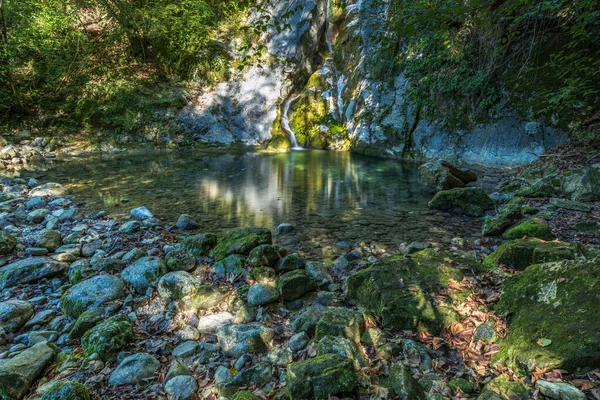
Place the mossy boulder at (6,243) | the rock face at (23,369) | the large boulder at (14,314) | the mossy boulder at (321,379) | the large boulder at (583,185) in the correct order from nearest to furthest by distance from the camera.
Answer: the mossy boulder at (321,379) → the rock face at (23,369) → the large boulder at (14,314) → the mossy boulder at (6,243) → the large boulder at (583,185)

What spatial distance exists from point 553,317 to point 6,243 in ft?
19.2

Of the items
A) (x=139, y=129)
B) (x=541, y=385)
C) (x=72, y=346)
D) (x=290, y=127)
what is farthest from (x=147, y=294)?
(x=290, y=127)

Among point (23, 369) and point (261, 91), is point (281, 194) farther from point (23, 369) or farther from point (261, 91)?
point (261, 91)

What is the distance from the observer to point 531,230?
14.3ft

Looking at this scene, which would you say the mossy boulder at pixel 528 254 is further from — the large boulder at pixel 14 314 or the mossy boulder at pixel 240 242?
the large boulder at pixel 14 314

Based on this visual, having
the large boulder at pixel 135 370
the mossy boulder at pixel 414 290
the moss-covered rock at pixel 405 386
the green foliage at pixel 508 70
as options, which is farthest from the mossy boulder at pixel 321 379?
the green foliage at pixel 508 70

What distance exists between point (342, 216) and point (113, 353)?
4463 mm

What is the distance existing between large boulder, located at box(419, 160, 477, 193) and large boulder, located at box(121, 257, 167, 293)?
6669 millimetres

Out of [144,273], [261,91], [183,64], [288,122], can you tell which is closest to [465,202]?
[144,273]

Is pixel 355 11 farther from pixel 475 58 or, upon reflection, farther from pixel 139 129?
pixel 139 129

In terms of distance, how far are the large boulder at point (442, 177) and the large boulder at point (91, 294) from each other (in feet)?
23.4

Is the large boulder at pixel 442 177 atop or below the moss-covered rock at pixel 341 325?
atop

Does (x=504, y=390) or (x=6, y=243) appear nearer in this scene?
(x=504, y=390)

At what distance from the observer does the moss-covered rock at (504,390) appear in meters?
1.70
